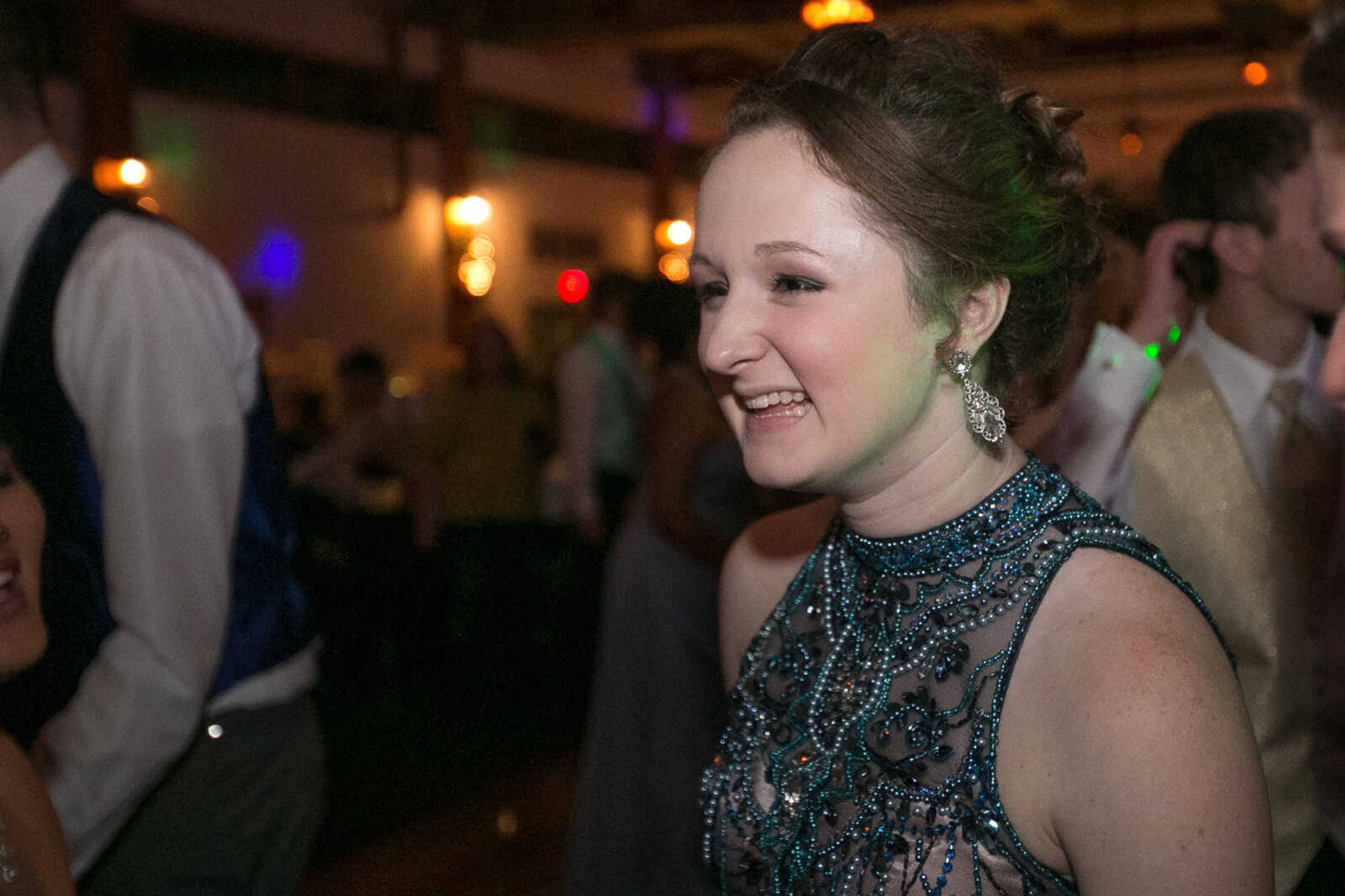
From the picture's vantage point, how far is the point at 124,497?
1375 millimetres

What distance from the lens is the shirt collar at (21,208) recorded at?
1407 millimetres

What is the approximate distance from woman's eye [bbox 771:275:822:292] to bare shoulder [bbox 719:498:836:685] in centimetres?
42

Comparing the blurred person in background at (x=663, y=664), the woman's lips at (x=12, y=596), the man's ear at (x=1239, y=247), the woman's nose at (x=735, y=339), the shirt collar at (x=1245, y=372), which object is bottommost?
the blurred person in background at (x=663, y=664)

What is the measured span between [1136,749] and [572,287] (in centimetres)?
1024

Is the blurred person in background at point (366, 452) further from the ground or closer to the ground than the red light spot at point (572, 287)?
closer to the ground

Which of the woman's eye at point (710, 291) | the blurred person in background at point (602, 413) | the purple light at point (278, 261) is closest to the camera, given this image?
the woman's eye at point (710, 291)

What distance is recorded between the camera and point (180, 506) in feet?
4.61

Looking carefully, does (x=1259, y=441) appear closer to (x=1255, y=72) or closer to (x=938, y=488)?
(x=938, y=488)

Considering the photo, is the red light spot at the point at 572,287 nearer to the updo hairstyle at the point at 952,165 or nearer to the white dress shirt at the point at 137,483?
the white dress shirt at the point at 137,483

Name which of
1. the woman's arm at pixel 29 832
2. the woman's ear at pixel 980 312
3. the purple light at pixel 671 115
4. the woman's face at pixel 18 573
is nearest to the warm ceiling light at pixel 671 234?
the purple light at pixel 671 115

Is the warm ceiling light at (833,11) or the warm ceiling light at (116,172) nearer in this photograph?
the warm ceiling light at (833,11)

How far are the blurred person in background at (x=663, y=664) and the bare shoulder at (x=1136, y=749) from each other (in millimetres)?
1649

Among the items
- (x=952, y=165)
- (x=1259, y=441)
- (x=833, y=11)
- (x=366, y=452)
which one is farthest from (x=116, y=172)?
(x=952, y=165)

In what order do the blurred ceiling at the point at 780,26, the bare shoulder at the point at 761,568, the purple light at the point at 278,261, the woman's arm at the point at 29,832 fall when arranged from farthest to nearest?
the blurred ceiling at the point at 780,26 < the purple light at the point at 278,261 < the bare shoulder at the point at 761,568 < the woman's arm at the point at 29,832
